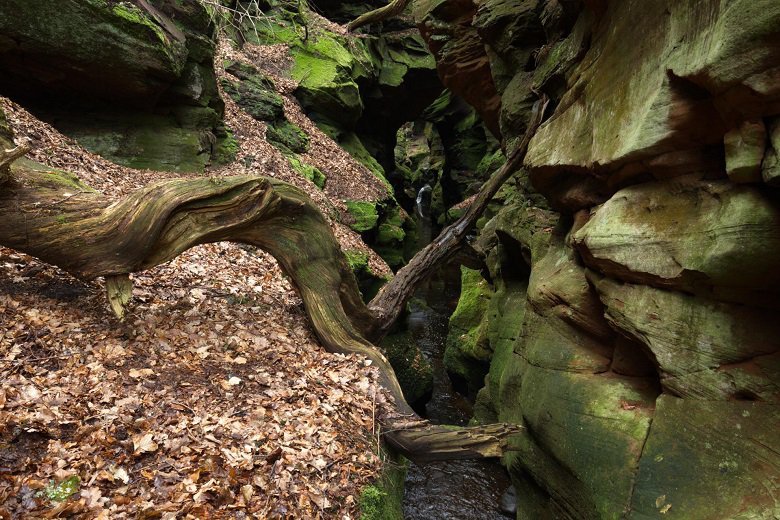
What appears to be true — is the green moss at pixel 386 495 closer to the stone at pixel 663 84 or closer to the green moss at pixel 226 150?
the stone at pixel 663 84

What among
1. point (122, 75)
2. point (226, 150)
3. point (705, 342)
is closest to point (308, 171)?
point (226, 150)

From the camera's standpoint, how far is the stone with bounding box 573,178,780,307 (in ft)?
12.3

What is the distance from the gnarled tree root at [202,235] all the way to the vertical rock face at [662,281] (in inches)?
55.4

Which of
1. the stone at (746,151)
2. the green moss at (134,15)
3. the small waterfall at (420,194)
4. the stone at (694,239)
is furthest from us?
the small waterfall at (420,194)

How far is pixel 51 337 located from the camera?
4.51 meters

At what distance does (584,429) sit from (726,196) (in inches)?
122

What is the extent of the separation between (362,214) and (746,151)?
481 inches

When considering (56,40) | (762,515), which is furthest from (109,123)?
(762,515)

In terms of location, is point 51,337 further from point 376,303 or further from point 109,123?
point 109,123

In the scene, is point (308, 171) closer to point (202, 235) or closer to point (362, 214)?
point (362, 214)

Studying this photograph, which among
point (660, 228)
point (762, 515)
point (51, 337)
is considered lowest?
point (762, 515)

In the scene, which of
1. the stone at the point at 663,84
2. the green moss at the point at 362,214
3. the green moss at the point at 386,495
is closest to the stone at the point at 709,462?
the stone at the point at 663,84

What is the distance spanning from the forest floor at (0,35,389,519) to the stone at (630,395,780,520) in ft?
9.77

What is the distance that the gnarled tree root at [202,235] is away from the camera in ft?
16.2
